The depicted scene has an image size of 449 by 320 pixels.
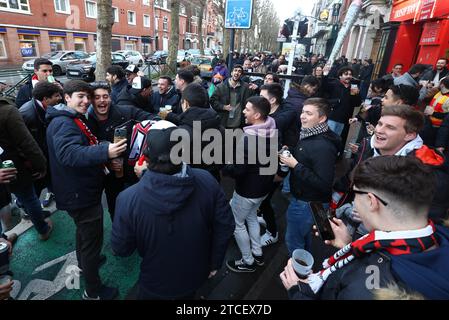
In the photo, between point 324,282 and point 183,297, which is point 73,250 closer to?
point 183,297

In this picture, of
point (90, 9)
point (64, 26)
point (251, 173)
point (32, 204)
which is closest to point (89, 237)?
point (32, 204)

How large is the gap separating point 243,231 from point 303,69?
11.0 meters

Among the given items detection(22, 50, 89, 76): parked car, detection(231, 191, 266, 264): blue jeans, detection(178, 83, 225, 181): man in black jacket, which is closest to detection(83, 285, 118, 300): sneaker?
detection(231, 191, 266, 264): blue jeans

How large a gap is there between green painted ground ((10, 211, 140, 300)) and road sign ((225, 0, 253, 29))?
5529 mm

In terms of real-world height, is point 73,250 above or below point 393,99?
below

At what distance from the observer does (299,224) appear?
2.65m

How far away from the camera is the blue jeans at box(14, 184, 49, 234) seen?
3.10m

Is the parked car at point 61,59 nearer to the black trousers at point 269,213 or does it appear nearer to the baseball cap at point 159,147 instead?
the black trousers at point 269,213

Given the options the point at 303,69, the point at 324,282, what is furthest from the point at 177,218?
the point at 303,69

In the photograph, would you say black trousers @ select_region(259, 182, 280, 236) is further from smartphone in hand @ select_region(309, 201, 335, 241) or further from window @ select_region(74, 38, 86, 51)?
window @ select_region(74, 38, 86, 51)

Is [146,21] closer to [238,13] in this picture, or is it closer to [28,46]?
[28,46]

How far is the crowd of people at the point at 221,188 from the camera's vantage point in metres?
1.20

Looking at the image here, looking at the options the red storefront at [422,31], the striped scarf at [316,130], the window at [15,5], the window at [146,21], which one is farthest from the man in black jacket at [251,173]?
the window at [146,21]

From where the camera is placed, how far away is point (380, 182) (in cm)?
127
